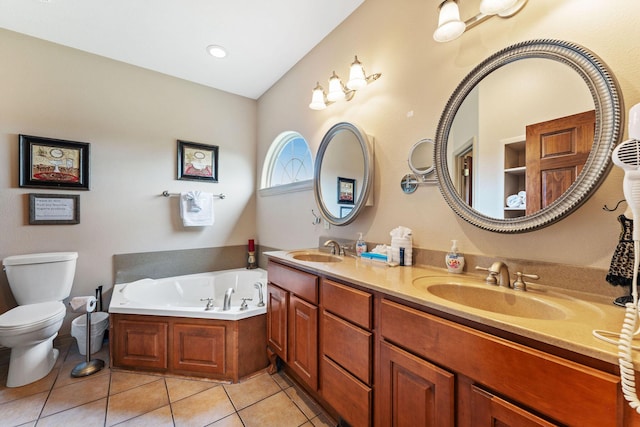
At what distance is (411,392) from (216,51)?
2881mm

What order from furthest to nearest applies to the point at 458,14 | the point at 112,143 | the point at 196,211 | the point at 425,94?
the point at 196,211
the point at 112,143
the point at 425,94
the point at 458,14

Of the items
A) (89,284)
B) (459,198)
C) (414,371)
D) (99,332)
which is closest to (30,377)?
(99,332)

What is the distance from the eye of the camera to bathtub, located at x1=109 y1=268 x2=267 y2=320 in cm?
190

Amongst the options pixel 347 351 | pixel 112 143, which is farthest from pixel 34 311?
pixel 347 351

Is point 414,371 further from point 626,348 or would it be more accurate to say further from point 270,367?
point 270,367

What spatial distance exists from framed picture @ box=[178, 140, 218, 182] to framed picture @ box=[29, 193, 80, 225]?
0.92 m

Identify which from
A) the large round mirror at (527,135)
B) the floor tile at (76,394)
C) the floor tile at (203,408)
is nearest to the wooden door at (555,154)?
the large round mirror at (527,135)

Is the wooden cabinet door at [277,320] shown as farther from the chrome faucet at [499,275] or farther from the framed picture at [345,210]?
the chrome faucet at [499,275]

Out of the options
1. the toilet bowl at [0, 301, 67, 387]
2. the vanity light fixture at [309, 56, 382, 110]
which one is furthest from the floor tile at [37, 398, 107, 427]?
the vanity light fixture at [309, 56, 382, 110]

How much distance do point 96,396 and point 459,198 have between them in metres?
2.55

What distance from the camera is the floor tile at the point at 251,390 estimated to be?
166cm

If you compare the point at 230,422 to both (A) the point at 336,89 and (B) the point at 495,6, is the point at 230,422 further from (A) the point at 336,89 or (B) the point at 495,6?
(B) the point at 495,6

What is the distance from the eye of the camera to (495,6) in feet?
3.64

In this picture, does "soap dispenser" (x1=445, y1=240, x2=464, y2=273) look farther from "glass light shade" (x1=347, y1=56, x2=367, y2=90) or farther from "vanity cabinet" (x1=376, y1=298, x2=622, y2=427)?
"glass light shade" (x1=347, y1=56, x2=367, y2=90)
